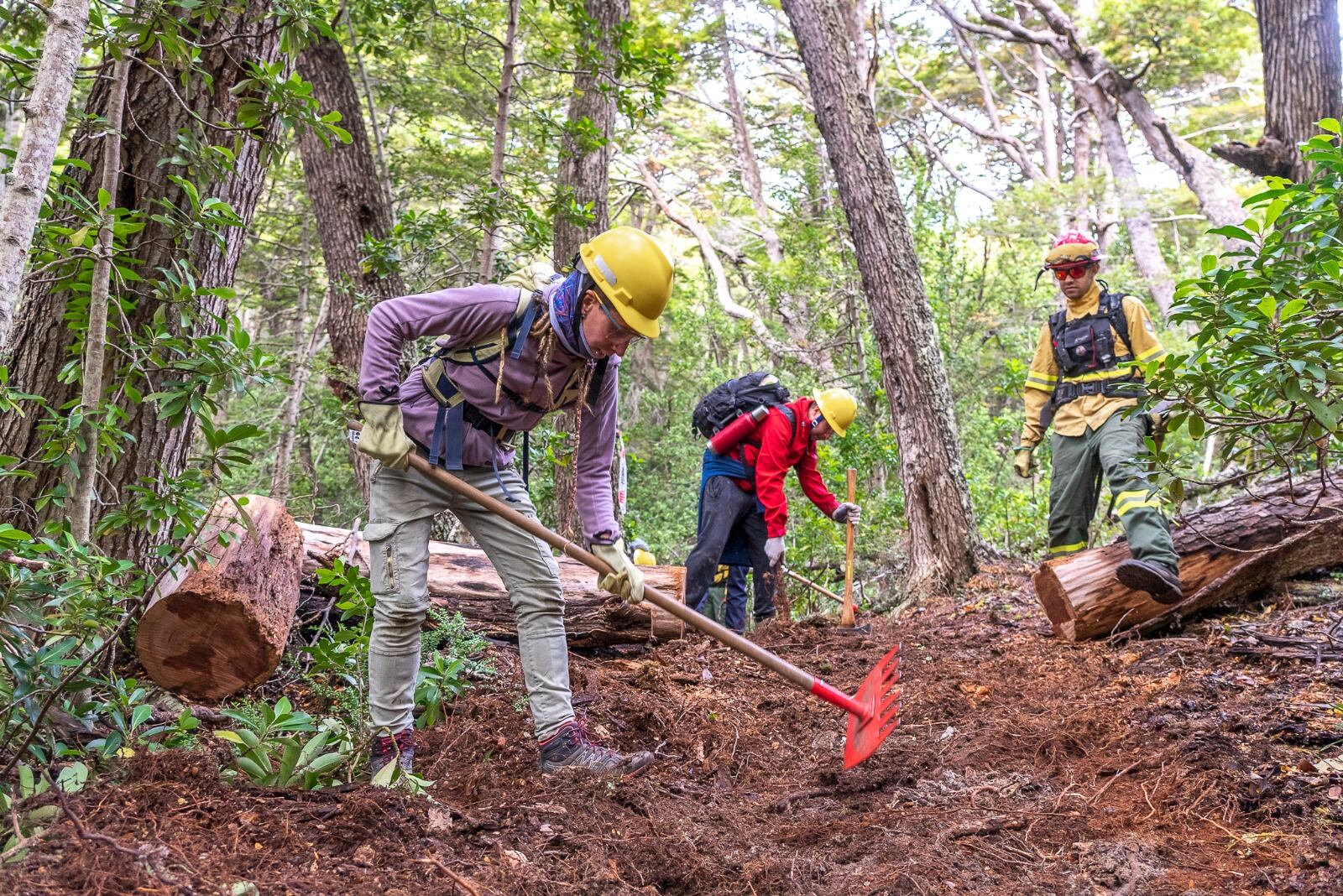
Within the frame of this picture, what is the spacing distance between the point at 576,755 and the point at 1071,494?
3.73 meters

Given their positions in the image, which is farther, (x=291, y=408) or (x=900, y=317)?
(x=291, y=408)

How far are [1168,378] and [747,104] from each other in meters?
20.8

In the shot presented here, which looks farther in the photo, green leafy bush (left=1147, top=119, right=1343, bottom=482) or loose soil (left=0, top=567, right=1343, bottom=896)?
green leafy bush (left=1147, top=119, right=1343, bottom=482)

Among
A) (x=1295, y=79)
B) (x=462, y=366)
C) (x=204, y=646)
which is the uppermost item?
(x=1295, y=79)

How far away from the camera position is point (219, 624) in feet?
12.6

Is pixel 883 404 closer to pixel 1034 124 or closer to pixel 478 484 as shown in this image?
pixel 478 484

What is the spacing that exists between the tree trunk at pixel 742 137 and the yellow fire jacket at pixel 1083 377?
1461 centimetres

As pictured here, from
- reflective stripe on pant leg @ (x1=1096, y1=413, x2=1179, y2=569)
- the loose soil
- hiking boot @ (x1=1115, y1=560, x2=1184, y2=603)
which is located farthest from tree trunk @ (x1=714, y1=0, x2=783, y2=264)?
the loose soil

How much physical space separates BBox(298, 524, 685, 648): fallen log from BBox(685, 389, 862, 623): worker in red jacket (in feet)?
4.86

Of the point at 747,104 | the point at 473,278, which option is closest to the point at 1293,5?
the point at 473,278

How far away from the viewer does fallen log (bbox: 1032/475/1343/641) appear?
4949 mm

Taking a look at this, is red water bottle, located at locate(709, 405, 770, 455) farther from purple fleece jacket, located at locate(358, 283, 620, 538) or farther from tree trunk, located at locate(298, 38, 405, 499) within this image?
purple fleece jacket, located at locate(358, 283, 620, 538)

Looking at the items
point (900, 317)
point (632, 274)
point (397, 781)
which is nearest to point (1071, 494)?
point (900, 317)

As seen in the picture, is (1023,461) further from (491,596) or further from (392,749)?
(392,749)
